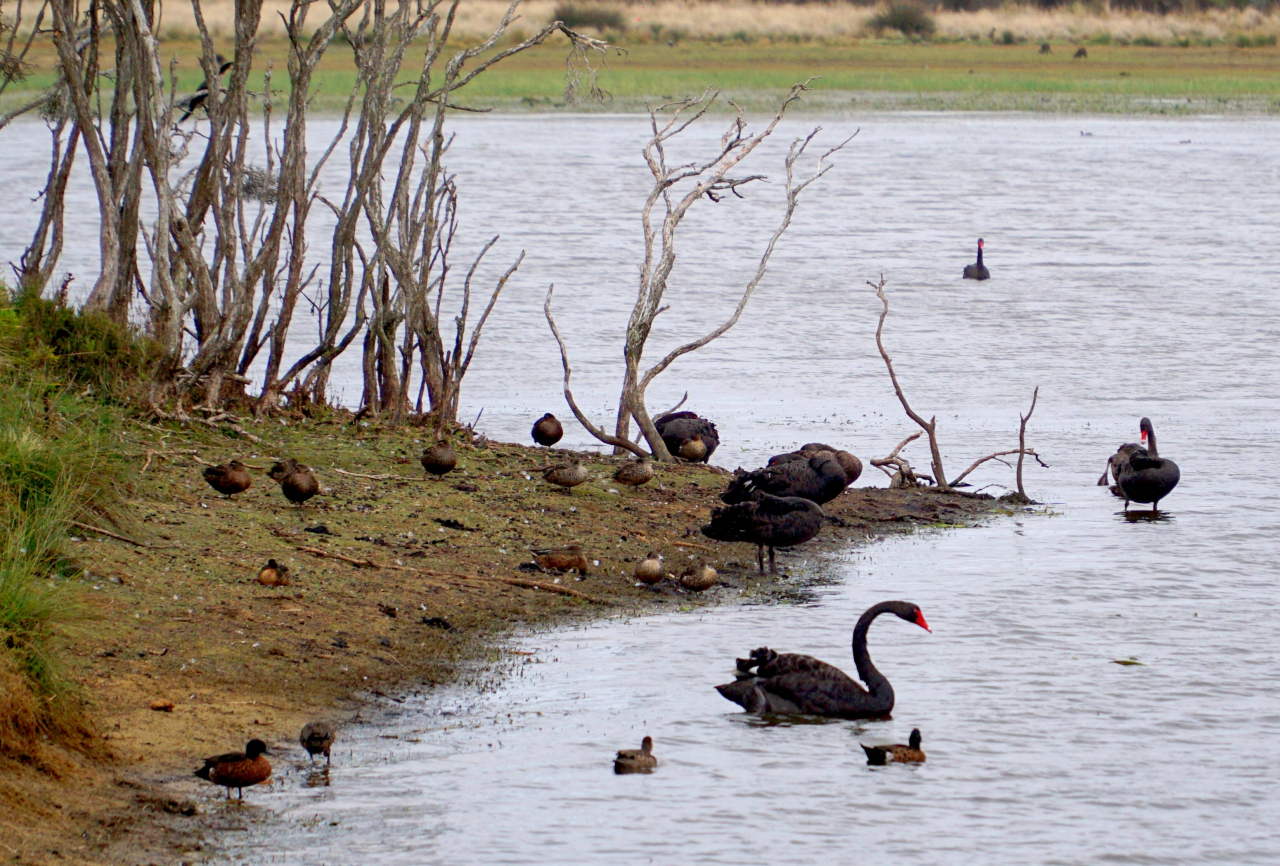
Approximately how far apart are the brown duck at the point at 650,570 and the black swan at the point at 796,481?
1381 millimetres

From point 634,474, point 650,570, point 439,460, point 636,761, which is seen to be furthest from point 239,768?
point 634,474

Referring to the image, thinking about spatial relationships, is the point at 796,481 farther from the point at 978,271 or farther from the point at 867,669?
the point at 978,271

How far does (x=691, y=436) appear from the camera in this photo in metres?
13.1

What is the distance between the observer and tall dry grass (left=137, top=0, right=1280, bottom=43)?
7106cm

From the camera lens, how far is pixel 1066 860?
21.5 feet

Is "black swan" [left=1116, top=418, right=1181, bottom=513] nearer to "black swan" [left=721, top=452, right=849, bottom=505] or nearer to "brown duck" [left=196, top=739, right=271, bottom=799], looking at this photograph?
"black swan" [left=721, top=452, right=849, bottom=505]

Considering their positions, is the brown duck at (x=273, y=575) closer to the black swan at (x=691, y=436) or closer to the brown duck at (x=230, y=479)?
the brown duck at (x=230, y=479)

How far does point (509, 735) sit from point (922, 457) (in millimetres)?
7321

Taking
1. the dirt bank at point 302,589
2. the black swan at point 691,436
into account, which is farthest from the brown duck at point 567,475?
the black swan at point 691,436

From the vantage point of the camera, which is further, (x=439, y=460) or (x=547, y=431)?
(x=547, y=431)

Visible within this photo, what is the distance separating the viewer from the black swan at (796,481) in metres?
11.3

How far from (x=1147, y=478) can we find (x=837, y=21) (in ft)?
219

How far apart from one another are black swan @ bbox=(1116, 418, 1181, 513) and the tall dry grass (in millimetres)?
56170

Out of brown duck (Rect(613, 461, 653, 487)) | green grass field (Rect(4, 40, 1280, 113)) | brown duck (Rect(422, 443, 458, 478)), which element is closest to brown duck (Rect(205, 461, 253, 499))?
brown duck (Rect(422, 443, 458, 478))
